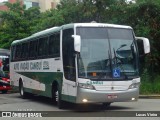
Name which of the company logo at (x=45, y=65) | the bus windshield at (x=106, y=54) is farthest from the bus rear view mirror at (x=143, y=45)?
the company logo at (x=45, y=65)

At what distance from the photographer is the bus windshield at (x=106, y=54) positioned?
15.2m

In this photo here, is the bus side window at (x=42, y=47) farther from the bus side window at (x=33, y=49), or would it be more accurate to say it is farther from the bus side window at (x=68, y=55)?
the bus side window at (x=68, y=55)

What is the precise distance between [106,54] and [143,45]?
171 cm

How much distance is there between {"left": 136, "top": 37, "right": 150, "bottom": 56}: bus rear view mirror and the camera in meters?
15.9

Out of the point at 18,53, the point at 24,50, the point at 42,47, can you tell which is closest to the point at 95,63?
the point at 42,47

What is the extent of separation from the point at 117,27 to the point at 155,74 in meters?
11.6

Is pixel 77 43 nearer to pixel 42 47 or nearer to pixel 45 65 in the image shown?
pixel 45 65

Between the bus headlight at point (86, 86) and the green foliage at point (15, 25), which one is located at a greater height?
the green foliage at point (15, 25)

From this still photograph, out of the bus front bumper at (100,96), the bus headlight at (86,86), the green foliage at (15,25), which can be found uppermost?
the green foliage at (15,25)

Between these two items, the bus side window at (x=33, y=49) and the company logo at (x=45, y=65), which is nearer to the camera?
the company logo at (x=45, y=65)

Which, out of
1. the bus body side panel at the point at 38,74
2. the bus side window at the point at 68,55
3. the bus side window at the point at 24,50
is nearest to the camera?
the bus side window at the point at 68,55

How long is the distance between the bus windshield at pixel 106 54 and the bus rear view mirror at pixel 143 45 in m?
0.37

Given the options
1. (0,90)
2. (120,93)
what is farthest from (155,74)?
(120,93)

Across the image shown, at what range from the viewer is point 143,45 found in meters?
16.3
